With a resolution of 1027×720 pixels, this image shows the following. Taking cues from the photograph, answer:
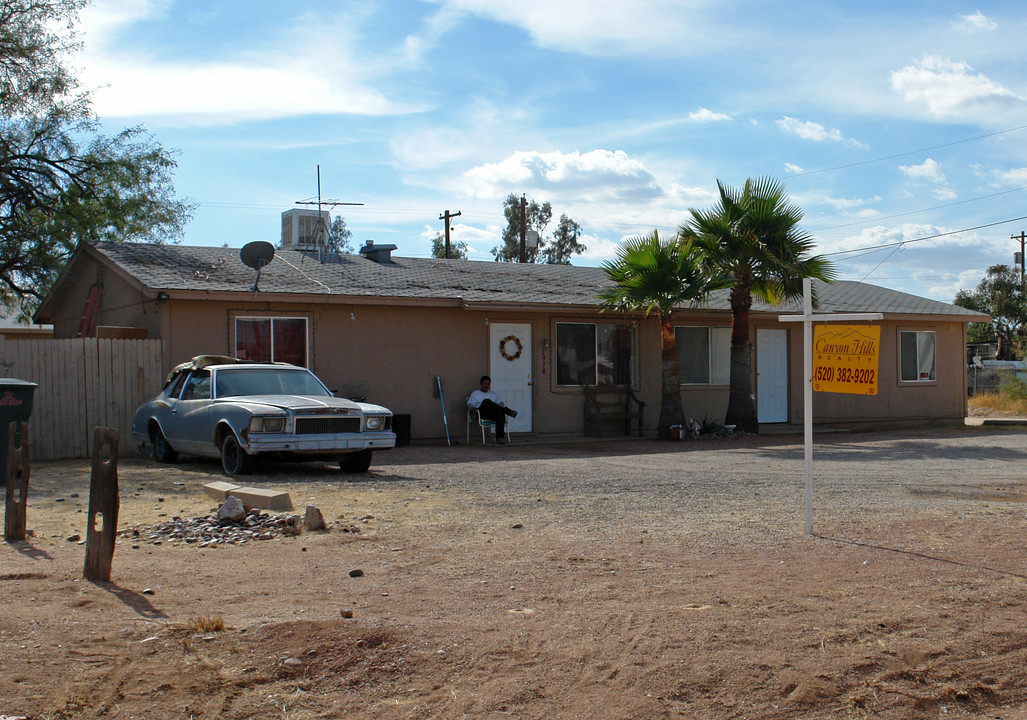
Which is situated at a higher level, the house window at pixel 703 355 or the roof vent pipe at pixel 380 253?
the roof vent pipe at pixel 380 253

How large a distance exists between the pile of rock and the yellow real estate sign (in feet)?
13.5

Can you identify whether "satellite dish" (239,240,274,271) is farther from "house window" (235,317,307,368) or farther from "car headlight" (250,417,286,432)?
"car headlight" (250,417,286,432)

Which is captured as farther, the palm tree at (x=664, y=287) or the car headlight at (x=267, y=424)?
the palm tree at (x=664, y=287)

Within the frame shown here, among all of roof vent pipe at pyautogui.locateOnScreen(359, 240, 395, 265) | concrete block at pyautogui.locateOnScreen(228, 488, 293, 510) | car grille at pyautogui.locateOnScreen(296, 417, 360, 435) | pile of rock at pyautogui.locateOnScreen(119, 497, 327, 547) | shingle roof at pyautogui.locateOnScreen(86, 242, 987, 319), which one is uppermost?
roof vent pipe at pyautogui.locateOnScreen(359, 240, 395, 265)

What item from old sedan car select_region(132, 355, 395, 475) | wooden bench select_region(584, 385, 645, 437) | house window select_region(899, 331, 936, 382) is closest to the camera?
old sedan car select_region(132, 355, 395, 475)

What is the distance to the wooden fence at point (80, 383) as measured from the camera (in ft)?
45.3

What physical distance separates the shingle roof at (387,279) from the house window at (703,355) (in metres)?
0.73

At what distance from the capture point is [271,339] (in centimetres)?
1573

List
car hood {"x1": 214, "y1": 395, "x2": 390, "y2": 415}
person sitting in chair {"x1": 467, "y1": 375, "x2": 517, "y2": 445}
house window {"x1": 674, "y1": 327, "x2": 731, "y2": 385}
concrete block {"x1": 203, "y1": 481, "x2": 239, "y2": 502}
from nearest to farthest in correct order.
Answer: concrete block {"x1": 203, "y1": 481, "x2": 239, "y2": 502} → car hood {"x1": 214, "y1": 395, "x2": 390, "y2": 415} → person sitting in chair {"x1": 467, "y1": 375, "x2": 517, "y2": 445} → house window {"x1": 674, "y1": 327, "x2": 731, "y2": 385}

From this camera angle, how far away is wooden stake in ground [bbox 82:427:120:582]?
564 cm

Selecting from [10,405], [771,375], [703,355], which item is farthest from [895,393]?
[10,405]

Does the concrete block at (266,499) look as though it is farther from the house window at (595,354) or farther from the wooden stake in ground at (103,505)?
the house window at (595,354)

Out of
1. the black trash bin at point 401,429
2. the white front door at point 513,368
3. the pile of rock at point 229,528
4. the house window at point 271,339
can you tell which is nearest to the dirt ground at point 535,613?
the pile of rock at point 229,528

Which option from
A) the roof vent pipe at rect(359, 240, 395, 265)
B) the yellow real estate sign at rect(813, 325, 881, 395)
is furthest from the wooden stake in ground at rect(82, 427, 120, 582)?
the roof vent pipe at rect(359, 240, 395, 265)
